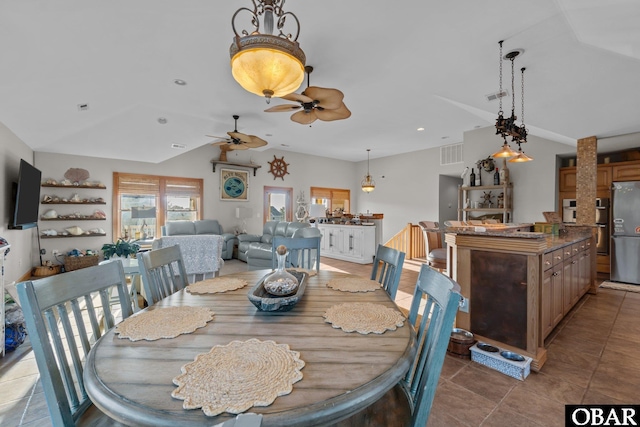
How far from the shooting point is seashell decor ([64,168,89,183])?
5711 millimetres

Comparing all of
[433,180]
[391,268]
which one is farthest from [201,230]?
[433,180]

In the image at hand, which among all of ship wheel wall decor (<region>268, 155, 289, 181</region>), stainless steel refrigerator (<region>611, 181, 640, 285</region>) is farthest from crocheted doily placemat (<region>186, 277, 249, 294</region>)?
ship wheel wall decor (<region>268, 155, 289, 181</region>)

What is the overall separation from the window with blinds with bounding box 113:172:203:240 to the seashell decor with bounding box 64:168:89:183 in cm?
52

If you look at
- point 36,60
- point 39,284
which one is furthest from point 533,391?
point 36,60

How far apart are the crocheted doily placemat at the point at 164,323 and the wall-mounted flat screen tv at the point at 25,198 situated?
4239 millimetres

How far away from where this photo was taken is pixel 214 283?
1796 mm

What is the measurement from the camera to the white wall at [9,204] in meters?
3.82

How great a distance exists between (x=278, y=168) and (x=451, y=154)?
482 cm

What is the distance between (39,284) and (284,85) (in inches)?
63.5

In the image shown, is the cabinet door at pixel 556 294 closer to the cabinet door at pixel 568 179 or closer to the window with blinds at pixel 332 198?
the cabinet door at pixel 568 179

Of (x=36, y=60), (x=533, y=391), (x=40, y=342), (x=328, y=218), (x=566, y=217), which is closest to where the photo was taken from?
(x=40, y=342)

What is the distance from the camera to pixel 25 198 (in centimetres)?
416

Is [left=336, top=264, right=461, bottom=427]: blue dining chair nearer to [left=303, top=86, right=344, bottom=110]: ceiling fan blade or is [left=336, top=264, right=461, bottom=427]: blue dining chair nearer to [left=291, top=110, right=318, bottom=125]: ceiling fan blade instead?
[left=303, top=86, right=344, bottom=110]: ceiling fan blade

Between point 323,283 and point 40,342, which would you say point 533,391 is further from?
point 40,342
